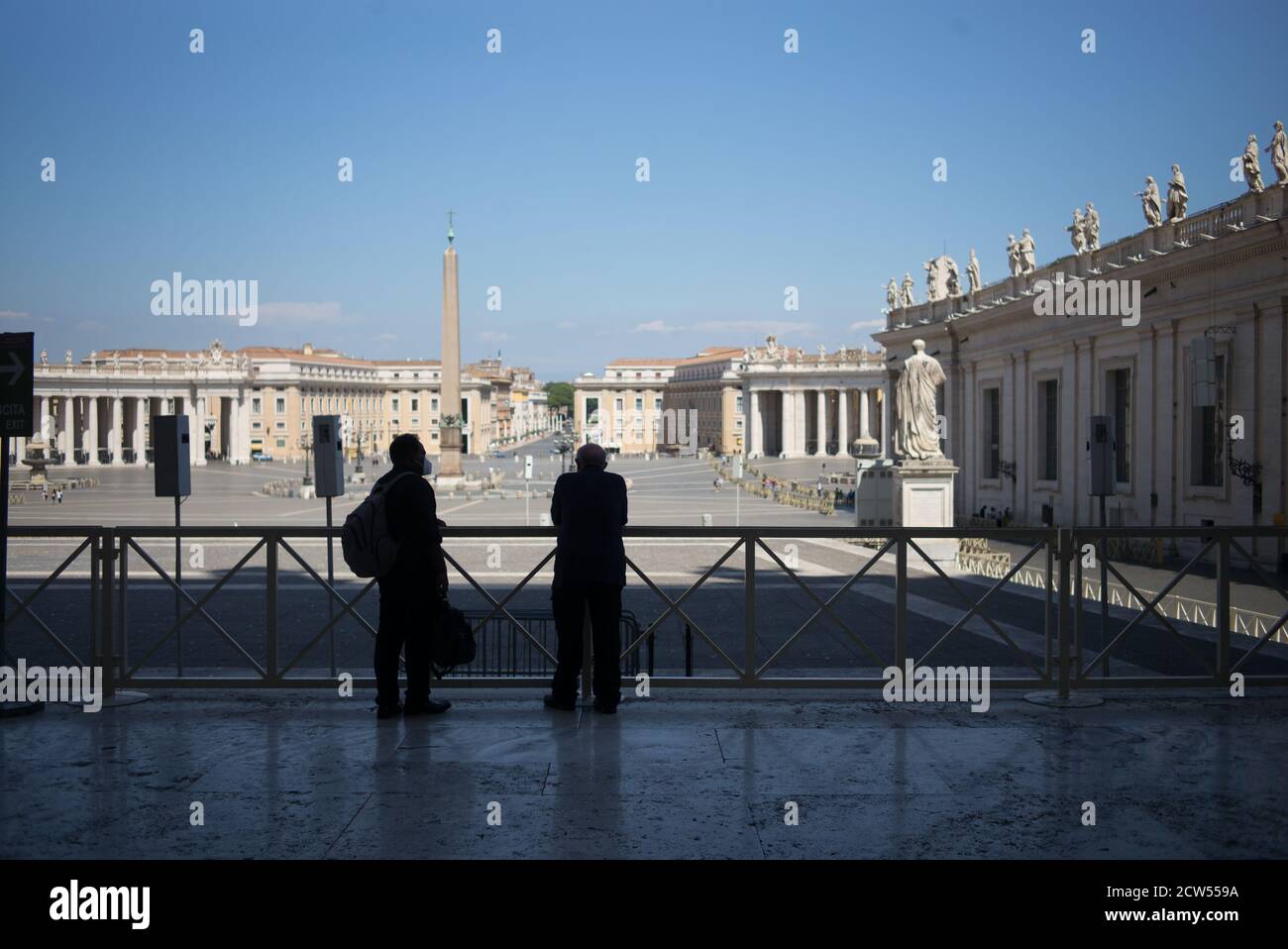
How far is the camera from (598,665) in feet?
27.9

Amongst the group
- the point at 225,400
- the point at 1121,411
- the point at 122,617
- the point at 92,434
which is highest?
the point at 225,400

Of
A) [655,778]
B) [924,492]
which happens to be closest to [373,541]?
[655,778]

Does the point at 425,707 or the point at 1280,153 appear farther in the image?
the point at 1280,153

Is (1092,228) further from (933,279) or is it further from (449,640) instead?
(449,640)

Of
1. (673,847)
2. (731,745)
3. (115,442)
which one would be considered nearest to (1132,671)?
(731,745)

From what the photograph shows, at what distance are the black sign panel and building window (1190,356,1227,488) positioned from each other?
25967mm

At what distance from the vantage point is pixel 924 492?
29781 mm

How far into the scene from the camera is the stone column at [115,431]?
5084 inches

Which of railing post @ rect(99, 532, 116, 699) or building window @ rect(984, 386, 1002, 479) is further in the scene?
building window @ rect(984, 386, 1002, 479)

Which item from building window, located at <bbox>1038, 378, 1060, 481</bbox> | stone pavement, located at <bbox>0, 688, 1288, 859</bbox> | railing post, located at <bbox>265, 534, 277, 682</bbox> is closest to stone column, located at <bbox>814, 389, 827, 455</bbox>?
building window, located at <bbox>1038, 378, 1060, 481</bbox>

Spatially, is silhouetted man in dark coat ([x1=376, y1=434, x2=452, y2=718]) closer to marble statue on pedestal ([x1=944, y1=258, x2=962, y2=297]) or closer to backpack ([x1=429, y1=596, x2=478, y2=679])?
backpack ([x1=429, y1=596, x2=478, y2=679])

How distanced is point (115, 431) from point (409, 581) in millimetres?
132119

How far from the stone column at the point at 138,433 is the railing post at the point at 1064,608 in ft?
438

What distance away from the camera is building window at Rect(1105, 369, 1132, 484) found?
34.0 m
